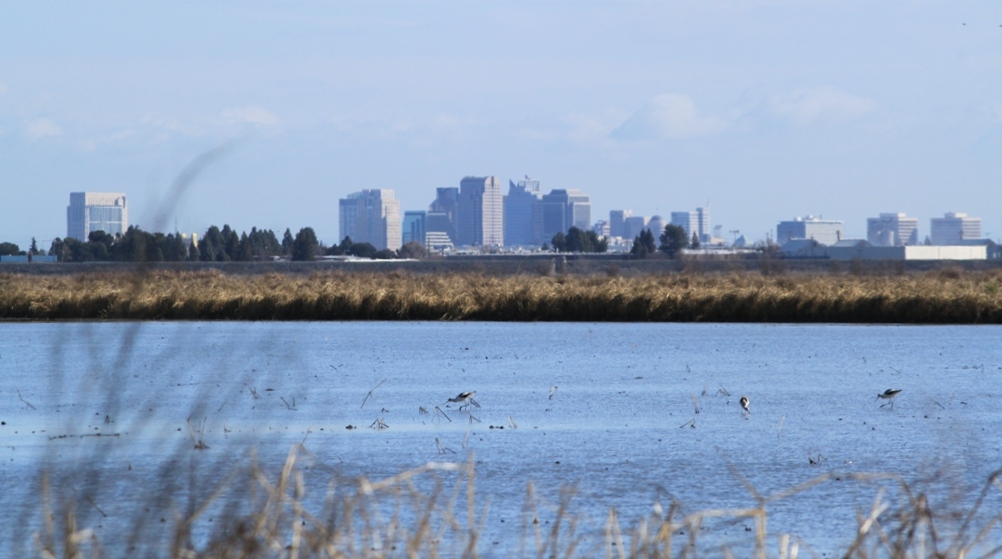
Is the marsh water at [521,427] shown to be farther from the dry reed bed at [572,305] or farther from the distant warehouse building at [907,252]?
the distant warehouse building at [907,252]

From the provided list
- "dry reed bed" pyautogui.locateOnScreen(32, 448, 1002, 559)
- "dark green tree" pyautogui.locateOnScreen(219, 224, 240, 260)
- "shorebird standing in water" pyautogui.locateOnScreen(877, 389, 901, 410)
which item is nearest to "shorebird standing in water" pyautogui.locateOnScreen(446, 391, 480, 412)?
"dry reed bed" pyautogui.locateOnScreen(32, 448, 1002, 559)

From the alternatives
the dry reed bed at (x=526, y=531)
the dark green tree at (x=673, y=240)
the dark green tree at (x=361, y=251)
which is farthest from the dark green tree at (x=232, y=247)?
the dry reed bed at (x=526, y=531)

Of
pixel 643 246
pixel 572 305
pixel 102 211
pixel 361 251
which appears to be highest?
pixel 643 246

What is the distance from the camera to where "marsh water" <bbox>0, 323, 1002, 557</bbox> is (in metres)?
6.70

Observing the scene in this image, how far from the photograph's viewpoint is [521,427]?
1322cm

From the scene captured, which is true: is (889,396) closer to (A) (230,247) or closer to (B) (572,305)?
(B) (572,305)

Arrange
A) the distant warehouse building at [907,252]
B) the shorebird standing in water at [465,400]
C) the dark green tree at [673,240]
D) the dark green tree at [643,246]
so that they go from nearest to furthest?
the shorebird standing in water at [465,400] < the dark green tree at [643,246] < the distant warehouse building at [907,252] < the dark green tree at [673,240]

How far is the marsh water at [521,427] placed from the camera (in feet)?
22.0

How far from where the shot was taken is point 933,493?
30.9ft

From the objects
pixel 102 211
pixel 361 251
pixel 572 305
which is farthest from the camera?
pixel 361 251

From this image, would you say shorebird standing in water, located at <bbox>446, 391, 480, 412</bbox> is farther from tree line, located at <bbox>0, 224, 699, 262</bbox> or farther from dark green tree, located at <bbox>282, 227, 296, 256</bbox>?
dark green tree, located at <bbox>282, 227, 296, 256</bbox>

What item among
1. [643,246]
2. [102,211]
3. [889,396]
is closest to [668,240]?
[643,246]

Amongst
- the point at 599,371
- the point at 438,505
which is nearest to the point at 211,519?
the point at 438,505

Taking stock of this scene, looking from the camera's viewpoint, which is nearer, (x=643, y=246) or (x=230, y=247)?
(x=230, y=247)
